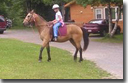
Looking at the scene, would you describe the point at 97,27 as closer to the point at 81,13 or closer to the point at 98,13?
the point at 98,13

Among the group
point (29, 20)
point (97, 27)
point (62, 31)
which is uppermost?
point (29, 20)

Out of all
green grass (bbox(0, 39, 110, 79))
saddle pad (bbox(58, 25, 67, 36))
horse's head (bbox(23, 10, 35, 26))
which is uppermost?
horse's head (bbox(23, 10, 35, 26))

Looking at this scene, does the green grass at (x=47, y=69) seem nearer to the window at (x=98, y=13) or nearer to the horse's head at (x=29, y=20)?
the horse's head at (x=29, y=20)

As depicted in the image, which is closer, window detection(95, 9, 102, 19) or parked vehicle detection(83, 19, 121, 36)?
parked vehicle detection(83, 19, 121, 36)

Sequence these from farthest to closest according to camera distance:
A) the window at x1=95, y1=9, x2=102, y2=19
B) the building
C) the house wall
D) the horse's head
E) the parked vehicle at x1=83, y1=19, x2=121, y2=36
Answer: the house wall → the window at x1=95, y1=9, x2=102, y2=19 → the building → the parked vehicle at x1=83, y1=19, x2=121, y2=36 → the horse's head

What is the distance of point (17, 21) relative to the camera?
50438mm

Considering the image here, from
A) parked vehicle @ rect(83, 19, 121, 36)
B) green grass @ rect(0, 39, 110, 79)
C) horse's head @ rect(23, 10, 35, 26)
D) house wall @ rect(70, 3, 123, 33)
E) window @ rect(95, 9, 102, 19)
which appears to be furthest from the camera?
house wall @ rect(70, 3, 123, 33)

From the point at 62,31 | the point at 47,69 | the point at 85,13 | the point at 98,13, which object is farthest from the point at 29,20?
the point at 85,13

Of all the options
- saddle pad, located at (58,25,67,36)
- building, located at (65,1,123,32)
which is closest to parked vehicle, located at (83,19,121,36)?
building, located at (65,1,123,32)

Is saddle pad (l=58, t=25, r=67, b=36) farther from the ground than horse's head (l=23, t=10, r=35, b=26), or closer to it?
closer to it

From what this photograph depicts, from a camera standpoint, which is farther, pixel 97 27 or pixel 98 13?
pixel 98 13

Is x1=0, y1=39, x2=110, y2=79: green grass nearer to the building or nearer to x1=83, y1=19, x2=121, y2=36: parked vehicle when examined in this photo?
x1=83, y1=19, x2=121, y2=36: parked vehicle

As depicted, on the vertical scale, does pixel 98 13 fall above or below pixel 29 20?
below

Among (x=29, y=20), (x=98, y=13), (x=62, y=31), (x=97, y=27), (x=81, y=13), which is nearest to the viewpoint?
(x=62, y=31)
